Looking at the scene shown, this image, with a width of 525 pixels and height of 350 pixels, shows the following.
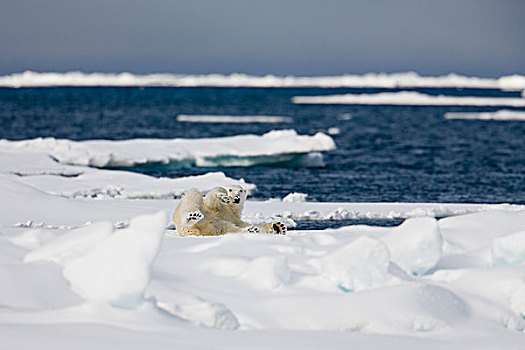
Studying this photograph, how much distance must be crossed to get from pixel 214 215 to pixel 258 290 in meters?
3.29

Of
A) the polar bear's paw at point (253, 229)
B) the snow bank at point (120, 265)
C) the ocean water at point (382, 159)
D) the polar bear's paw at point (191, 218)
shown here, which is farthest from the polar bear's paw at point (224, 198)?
the ocean water at point (382, 159)

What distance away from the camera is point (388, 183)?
2177cm

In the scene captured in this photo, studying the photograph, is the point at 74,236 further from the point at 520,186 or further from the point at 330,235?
the point at 520,186

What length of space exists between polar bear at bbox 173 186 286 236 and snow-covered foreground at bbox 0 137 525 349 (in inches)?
50.1

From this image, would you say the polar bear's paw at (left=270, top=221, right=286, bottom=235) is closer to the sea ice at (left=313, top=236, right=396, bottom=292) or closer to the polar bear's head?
the polar bear's head

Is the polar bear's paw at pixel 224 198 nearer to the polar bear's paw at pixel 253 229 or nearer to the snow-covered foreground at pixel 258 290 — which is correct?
the polar bear's paw at pixel 253 229

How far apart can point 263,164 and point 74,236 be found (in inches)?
741

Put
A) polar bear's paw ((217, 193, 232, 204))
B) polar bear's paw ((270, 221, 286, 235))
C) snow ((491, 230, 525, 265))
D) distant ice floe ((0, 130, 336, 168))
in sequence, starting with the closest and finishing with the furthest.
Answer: snow ((491, 230, 525, 265))
polar bear's paw ((270, 221, 286, 235))
polar bear's paw ((217, 193, 232, 204))
distant ice floe ((0, 130, 336, 168))

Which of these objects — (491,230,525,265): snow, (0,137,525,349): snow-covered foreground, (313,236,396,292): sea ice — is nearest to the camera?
(0,137,525,349): snow-covered foreground

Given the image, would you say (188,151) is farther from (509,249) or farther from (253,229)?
(509,249)

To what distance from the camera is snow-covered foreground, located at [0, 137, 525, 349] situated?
201 inches

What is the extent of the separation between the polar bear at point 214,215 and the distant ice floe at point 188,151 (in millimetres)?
12182

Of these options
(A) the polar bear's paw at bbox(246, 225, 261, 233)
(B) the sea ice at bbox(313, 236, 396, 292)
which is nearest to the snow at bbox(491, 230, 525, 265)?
(B) the sea ice at bbox(313, 236, 396, 292)

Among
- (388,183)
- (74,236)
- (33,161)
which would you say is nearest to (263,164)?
(388,183)
